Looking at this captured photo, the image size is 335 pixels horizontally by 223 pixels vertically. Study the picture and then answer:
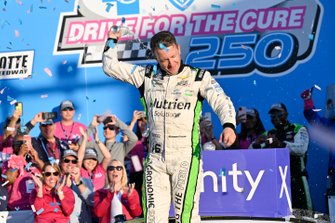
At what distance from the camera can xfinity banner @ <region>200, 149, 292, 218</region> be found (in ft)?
22.3

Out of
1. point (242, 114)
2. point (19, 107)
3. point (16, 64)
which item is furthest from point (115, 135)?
point (16, 64)

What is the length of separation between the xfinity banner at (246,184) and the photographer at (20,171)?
2752 millimetres

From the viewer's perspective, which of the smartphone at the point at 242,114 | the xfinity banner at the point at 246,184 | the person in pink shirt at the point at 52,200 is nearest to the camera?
the xfinity banner at the point at 246,184

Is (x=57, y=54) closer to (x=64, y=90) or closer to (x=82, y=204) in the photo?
(x=64, y=90)

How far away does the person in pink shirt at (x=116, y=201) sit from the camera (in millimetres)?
7660

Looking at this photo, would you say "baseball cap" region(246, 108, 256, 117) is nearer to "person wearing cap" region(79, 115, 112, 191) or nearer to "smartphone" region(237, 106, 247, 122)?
"smartphone" region(237, 106, 247, 122)

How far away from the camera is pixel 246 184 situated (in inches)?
271

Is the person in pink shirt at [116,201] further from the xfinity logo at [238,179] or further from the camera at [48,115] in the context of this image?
the camera at [48,115]

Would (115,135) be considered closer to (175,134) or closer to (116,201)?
(116,201)

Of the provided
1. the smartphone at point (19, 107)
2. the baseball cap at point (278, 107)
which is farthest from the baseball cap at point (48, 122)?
the baseball cap at point (278, 107)

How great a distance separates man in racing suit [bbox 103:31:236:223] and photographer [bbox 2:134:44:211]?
12.0ft

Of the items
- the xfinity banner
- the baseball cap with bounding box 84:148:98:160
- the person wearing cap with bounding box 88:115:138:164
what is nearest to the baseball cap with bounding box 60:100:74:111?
the person wearing cap with bounding box 88:115:138:164

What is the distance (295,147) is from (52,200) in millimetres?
2916

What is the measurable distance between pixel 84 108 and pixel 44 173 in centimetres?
243
